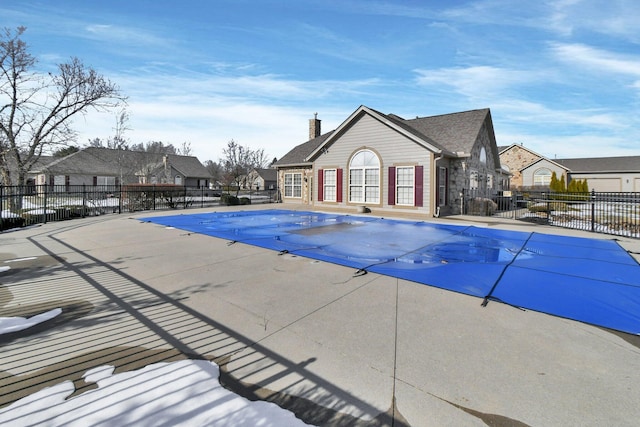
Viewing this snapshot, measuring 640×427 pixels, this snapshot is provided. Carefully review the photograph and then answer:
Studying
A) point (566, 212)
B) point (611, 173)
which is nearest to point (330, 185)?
point (566, 212)

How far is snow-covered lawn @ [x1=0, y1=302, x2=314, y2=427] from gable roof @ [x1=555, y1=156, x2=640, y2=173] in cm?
4613

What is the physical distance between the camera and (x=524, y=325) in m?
3.72

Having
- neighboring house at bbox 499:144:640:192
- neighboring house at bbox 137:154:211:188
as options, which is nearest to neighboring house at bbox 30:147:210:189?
neighboring house at bbox 137:154:211:188

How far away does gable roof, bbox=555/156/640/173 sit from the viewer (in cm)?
3598

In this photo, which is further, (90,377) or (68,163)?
(68,163)

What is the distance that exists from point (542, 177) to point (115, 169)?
52.0 meters

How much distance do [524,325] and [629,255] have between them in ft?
19.4

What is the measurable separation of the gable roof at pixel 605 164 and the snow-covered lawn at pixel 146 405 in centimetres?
4613

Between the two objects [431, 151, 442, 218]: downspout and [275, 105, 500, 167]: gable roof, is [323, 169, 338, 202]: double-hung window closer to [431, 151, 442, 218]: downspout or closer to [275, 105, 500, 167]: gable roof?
[275, 105, 500, 167]: gable roof

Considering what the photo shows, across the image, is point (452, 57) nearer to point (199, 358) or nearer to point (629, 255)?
point (629, 255)

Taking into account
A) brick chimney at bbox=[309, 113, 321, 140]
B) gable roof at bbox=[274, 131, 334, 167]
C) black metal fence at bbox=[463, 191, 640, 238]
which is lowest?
black metal fence at bbox=[463, 191, 640, 238]

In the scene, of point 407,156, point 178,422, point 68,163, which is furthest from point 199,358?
point 68,163

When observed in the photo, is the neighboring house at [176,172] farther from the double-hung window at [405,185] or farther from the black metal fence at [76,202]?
the double-hung window at [405,185]

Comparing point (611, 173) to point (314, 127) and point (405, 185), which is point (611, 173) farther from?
point (405, 185)
